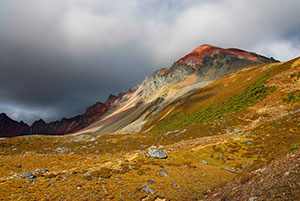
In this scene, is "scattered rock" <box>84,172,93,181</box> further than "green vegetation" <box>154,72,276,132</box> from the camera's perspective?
No

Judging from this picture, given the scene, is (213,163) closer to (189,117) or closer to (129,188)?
(129,188)

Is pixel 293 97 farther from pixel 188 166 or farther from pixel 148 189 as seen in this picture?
pixel 148 189

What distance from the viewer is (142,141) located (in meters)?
38.5

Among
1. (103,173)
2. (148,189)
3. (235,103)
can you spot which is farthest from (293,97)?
(103,173)

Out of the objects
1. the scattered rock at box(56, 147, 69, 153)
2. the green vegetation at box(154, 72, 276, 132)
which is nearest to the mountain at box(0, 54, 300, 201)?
the scattered rock at box(56, 147, 69, 153)

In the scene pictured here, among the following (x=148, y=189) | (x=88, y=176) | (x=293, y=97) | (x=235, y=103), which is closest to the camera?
(x=148, y=189)

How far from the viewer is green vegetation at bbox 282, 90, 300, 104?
33709mm

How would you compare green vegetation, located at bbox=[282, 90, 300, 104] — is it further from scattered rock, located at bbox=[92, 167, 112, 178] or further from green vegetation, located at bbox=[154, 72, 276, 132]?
scattered rock, located at bbox=[92, 167, 112, 178]

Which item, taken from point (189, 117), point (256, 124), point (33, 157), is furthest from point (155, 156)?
point (189, 117)

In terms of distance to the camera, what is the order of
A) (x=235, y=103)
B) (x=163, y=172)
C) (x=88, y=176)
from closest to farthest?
(x=88, y=176), (x=163, y=172), (x=235, y=103)

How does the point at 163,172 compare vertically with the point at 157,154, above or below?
below

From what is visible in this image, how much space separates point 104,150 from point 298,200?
3246 centimetres

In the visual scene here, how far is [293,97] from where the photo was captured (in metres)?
34.8

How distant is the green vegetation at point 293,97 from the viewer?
33709mm
